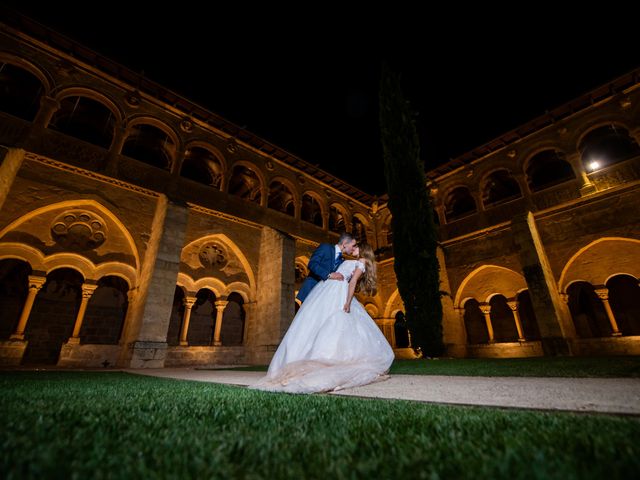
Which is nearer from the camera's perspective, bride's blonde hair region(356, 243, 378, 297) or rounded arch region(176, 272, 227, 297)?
bride's blonde hair region(356, 243, 378, 297)

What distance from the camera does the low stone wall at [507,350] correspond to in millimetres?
11523

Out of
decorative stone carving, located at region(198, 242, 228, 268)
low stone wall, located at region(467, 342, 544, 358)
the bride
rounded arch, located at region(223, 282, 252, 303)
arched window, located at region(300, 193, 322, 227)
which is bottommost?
low stone wall, located at region(467, 342, 544, 358)

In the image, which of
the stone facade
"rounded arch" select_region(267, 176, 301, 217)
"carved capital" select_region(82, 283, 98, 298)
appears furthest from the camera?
"rounded arch" select_region(267, 176, 301, 217)

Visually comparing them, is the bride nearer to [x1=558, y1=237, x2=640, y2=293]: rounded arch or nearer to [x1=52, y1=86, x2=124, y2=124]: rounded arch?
[x1=52, y1=86, x2=124, y2=124]: rounded arch

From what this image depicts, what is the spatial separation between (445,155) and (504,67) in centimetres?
439

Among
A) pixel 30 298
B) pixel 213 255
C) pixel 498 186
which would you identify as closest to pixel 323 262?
pixel 213 255

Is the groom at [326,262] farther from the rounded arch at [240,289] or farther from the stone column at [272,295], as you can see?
the rounded arch at [240,289]

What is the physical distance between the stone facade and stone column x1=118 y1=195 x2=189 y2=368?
0.15 feet

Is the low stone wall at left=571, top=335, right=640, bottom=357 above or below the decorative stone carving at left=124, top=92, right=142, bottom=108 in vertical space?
→ below

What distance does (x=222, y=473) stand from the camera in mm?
700

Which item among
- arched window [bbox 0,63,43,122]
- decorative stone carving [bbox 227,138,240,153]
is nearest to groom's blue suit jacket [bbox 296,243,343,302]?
decorative stone carving [bbox 227,138,240,153]

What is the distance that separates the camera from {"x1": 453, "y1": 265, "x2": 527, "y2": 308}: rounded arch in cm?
1236

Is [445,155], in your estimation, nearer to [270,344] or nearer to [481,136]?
[481,136]

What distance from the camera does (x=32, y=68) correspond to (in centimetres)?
862
